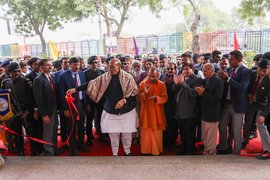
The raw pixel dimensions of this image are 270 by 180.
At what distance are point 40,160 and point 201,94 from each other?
8.56 feet

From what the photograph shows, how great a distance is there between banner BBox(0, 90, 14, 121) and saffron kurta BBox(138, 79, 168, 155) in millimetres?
2078

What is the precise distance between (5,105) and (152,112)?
2.34m

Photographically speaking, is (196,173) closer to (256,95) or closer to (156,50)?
(256,95)

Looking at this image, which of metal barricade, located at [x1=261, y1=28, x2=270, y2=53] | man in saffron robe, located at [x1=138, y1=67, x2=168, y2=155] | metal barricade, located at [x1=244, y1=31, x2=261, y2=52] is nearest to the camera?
man in saffron robe, located at [x1=138, y1=67, x2=168, y2=155]

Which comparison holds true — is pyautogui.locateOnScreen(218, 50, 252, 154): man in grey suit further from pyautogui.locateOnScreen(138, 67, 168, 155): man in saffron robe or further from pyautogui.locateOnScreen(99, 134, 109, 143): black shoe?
pyautogui.locateOnScreen(99, 134, 109, 143): black shoe

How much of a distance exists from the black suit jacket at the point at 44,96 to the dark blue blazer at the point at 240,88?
2870 mm

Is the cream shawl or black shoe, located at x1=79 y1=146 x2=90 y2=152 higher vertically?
the cream shawl

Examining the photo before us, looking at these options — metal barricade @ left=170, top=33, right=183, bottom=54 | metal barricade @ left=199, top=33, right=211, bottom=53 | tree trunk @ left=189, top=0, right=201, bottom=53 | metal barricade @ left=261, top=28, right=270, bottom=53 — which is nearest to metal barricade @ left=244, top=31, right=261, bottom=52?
metal barricade @ left=261, top=28, right=270, bottom=53

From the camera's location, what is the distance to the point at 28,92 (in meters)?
4.82

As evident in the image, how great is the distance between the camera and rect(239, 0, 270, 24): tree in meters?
8.58

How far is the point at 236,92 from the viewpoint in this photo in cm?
440

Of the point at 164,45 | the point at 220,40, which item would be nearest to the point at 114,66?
the point at 220,40

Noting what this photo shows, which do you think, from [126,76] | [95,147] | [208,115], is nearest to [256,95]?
[208,115]

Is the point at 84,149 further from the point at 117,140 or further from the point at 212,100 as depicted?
the point at 212,100
